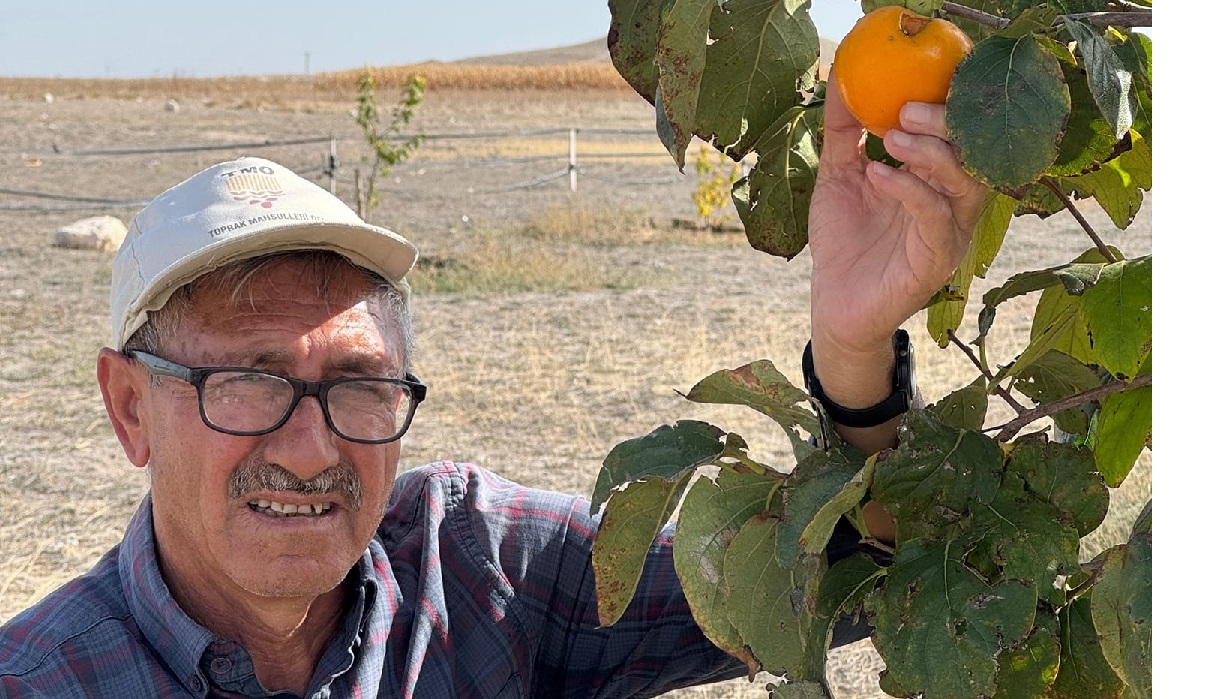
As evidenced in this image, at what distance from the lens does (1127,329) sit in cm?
103

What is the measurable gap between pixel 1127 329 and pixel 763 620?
0.38 metres

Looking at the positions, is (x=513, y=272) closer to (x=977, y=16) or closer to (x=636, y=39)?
(x=636, y=39)

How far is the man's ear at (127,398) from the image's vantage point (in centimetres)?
175

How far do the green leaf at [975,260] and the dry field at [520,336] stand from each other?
7.41 ft

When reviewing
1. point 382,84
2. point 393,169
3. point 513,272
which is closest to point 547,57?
point 382,84

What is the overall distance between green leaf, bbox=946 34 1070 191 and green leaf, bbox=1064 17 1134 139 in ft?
0.08

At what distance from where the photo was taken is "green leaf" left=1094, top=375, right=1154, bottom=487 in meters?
1.14

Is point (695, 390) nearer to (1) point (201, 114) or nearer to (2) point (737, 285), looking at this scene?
(2) point (737, 285)

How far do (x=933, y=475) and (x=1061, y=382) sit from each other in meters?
0.31

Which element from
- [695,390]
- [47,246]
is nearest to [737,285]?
[47,246]

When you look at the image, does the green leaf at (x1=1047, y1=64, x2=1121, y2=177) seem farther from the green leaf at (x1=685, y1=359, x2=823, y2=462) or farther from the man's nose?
the man's nose

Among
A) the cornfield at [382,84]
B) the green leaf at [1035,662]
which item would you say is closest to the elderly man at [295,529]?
the green leaf at [1035,662]

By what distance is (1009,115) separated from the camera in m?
0.85

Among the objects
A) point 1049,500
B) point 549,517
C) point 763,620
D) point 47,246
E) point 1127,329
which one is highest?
point 1127,329
